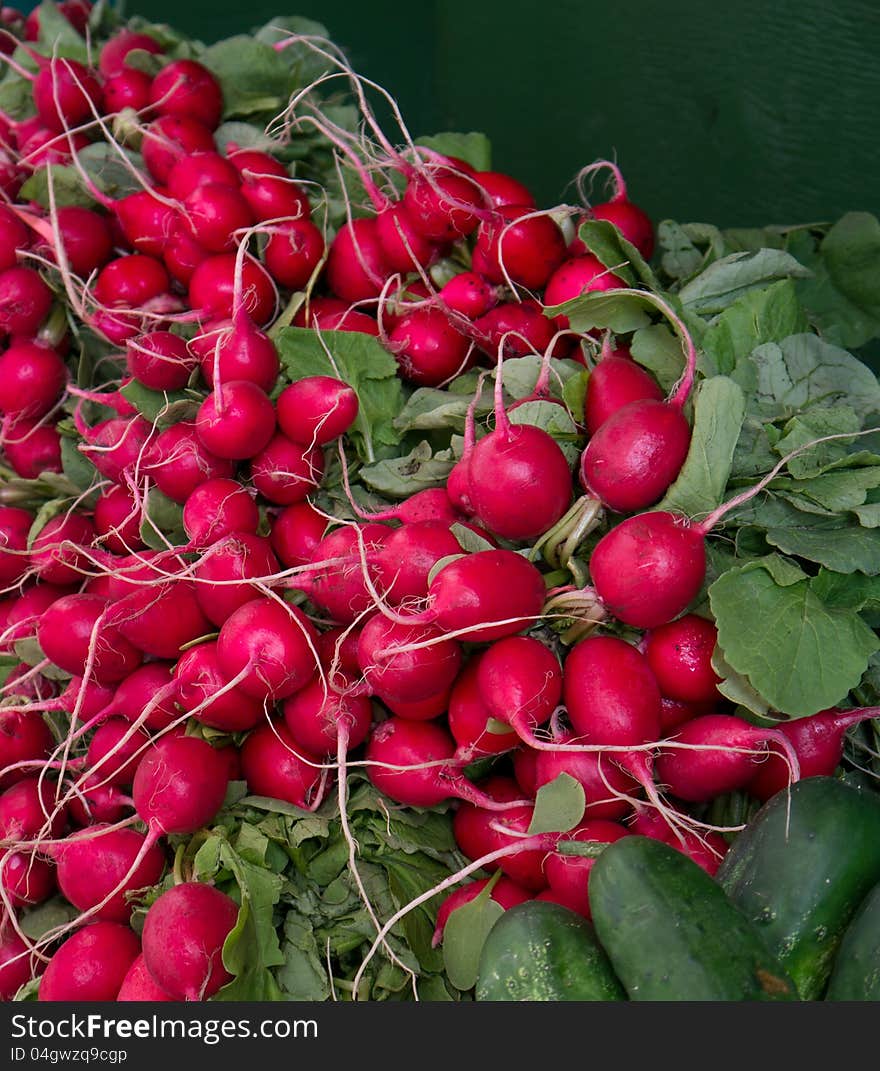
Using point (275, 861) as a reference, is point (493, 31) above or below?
above

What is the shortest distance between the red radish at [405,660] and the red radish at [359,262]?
81 centimetres

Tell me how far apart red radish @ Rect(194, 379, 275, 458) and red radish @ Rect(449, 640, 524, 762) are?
1.80 ft

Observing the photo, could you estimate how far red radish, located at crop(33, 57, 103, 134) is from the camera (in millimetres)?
2213

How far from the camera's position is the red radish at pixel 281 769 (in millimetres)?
1449

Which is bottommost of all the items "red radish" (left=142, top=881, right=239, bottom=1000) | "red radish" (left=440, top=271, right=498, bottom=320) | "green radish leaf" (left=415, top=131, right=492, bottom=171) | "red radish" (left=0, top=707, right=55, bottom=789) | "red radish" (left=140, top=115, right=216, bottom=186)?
"red radish" (left=0, top=707, right=55, bottom=789)

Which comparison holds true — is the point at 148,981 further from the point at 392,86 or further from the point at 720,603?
the point at 392,86

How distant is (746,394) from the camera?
1504 mm

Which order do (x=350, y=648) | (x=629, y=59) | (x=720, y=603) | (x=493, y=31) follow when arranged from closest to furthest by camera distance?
1. (x=720, y=603)
2. (x=350, y=648)
3. (x=629, y=59)
4. (x=493, y=31)

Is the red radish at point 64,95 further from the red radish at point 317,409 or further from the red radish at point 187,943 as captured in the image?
the red radish at point 187,943

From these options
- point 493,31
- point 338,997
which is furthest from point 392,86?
point 338,997

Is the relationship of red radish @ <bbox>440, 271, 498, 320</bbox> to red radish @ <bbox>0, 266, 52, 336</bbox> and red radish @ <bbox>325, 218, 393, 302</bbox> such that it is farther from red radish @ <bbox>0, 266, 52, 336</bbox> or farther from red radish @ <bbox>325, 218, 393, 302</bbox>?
red radish @ <bbox>0, 266, 52, 336</bbox>

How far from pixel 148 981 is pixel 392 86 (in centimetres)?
329

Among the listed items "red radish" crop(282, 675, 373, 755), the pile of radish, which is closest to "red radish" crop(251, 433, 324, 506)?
the pile of radish

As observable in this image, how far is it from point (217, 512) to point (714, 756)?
852 mm
